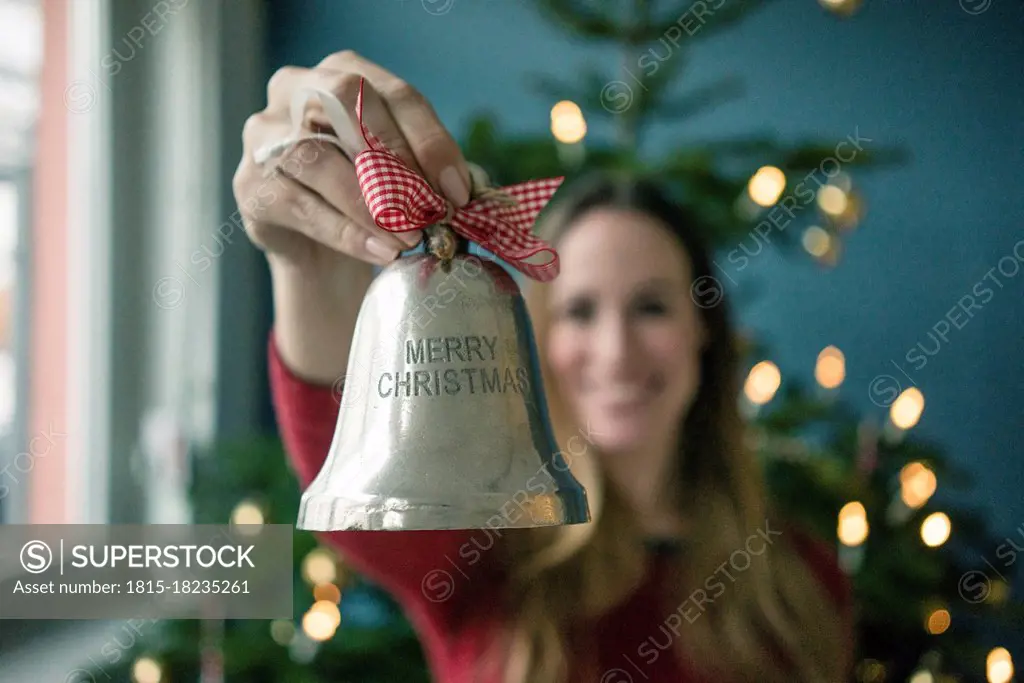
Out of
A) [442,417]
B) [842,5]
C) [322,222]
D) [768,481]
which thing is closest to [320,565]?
[768,481]

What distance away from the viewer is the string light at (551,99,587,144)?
59.1 inches

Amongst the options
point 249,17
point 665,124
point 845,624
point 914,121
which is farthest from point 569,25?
point 845,624

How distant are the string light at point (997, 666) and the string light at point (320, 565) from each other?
109 cm

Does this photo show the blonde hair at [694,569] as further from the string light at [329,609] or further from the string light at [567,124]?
the string light at [329,609]

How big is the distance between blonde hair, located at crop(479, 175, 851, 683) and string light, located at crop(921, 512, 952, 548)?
0.61ft

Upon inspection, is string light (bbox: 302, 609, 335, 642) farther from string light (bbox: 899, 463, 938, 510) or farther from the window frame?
string light (bbox: 899, 463, 938, 510)

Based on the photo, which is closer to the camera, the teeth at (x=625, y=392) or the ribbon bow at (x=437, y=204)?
the ribbon bow at (x=437, y=204)

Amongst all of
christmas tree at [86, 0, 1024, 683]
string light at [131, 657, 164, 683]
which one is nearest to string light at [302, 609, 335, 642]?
christmas tree at [86, 0, 1024, 683]

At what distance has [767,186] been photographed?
1.43 m

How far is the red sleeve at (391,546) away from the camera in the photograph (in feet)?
4.15

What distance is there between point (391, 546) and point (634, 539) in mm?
466

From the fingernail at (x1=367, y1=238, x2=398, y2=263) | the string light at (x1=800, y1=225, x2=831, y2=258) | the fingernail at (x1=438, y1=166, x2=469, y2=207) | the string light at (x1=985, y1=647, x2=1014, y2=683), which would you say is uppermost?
the string light at (x1=800, y1=225, x2=831, y2=258)

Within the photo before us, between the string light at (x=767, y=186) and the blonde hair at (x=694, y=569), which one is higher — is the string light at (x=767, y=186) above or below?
above

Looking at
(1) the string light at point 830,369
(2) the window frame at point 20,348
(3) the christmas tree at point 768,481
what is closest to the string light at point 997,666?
(3) the christmas tree at point 768,481
